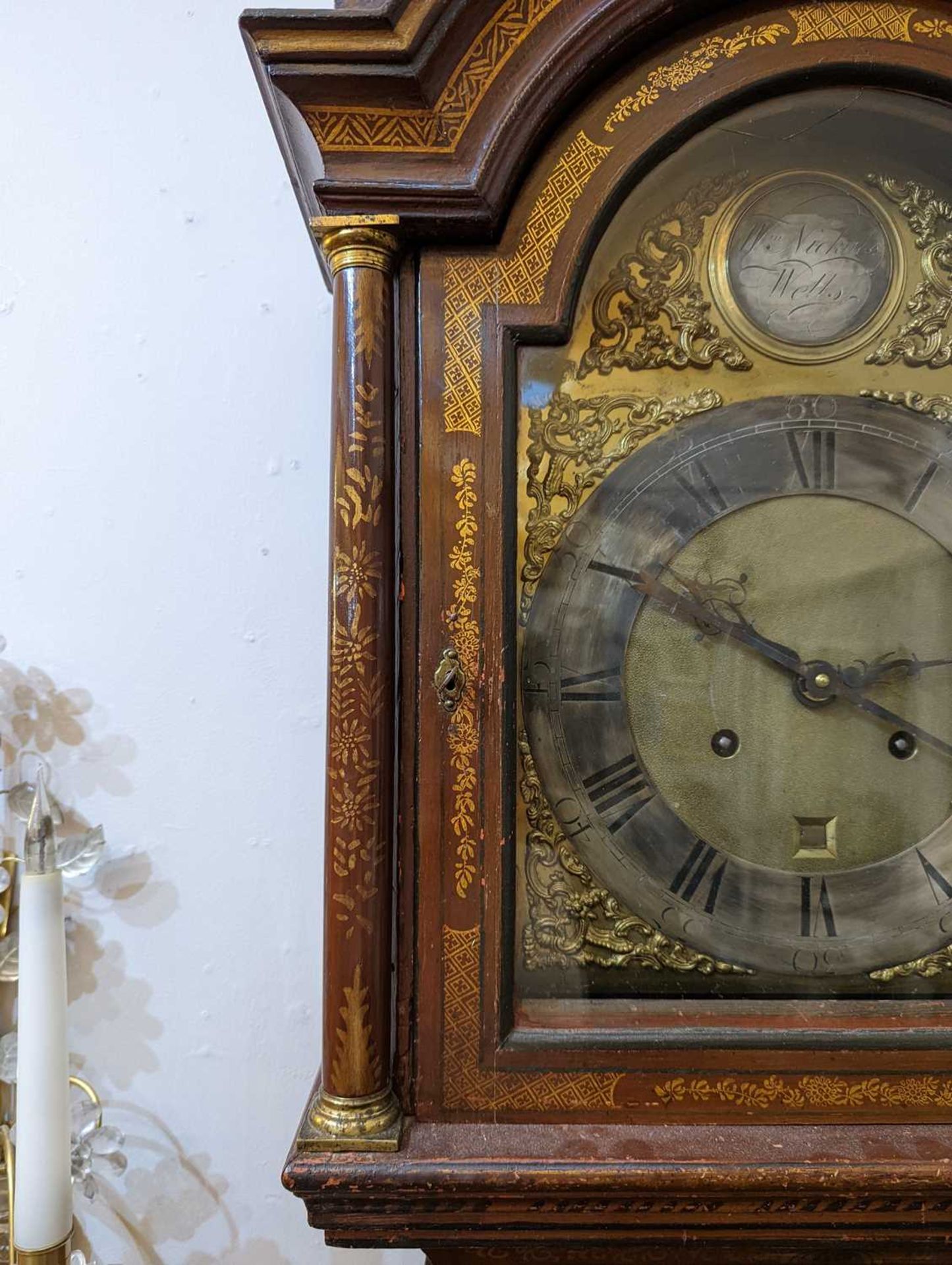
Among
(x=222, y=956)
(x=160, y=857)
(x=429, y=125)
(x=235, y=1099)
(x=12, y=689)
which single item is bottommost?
(x=235, y=1099)

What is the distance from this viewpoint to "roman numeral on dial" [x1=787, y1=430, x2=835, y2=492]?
0.69 metres

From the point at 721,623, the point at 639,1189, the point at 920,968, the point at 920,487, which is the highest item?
the point at 920,487

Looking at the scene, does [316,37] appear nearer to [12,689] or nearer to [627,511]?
[627,511]

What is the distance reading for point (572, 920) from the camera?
68cm

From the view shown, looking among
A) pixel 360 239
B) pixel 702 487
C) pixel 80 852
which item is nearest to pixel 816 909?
pixel 702 487

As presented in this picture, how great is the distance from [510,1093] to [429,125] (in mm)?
709

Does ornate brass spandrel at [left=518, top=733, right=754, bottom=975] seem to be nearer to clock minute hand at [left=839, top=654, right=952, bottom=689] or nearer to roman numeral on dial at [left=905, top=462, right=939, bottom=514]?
clock minute hand at [left=839, top=654, right=952, bottom=689]

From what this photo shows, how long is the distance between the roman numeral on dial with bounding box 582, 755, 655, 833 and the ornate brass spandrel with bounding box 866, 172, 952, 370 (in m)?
0.37

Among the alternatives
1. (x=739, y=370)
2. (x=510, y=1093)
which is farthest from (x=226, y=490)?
(x=510, y=1093)

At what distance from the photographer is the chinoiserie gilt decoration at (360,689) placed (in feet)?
2.10

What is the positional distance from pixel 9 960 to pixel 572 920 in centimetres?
65

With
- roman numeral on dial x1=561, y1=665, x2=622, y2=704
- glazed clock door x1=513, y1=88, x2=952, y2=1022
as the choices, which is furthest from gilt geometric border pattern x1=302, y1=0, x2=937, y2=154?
roman numeral on dial x1=561, y1=665, x2=622, y2=704

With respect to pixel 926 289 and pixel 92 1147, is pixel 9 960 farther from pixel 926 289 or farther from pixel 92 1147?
pixel 926 289

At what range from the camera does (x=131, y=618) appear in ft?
3.33
